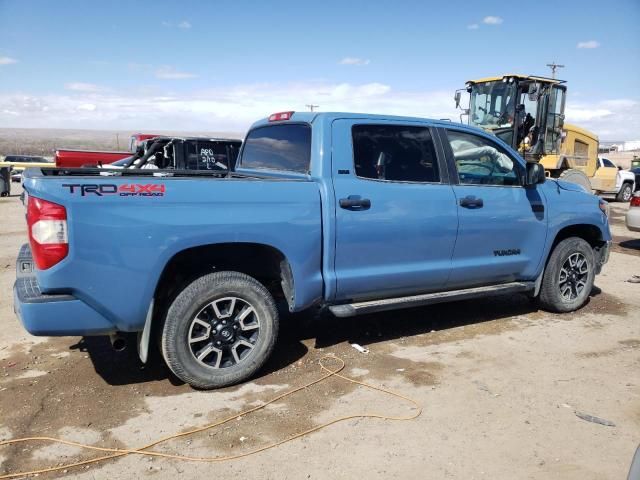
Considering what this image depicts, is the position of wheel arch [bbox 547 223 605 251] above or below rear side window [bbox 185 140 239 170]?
below

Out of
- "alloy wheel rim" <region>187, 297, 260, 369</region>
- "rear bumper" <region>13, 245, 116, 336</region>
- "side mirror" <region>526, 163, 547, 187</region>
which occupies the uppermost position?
"side mirror" <region>526, 163, 547, 187</region>

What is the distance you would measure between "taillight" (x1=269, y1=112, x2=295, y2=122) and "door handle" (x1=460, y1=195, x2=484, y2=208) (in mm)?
1733

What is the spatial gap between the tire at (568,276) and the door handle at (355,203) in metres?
2.53

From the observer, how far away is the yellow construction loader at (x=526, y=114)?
44.9 ft

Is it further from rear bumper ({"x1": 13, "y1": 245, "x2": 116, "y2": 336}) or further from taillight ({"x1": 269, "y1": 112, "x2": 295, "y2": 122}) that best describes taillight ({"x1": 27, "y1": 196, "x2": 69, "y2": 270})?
taillight ({"x1": 269, "y1": 112, "x2": 295, "y2": 122})

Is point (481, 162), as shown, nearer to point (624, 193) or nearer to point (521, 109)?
point (521, 109)

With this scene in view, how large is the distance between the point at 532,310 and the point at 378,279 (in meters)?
2.58

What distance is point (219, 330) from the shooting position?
3.97 meters

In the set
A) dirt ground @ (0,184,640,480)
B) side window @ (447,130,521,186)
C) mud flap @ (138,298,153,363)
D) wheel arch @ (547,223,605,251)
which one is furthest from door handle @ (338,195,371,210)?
wheel arch @ (547,223,605,251)

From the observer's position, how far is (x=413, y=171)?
4.73m

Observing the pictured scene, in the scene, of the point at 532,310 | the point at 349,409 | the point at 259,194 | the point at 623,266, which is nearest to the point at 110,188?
the point at 259,194

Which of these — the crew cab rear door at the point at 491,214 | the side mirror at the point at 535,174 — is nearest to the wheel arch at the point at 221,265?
the crew cab rear door at the point at 491,214

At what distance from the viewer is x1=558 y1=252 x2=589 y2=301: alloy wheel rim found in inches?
231

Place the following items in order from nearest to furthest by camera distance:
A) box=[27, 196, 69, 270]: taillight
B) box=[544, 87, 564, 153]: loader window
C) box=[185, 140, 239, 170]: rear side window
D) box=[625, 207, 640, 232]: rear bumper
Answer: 1. box=[27, 196, 69, 270]: taillight
2. box=[625, 207, 640, 232]: rear bumper
3. box=[185, 140, 239, 170]: rear side window
4. box=[544, 87, 564, 153]: loader window
